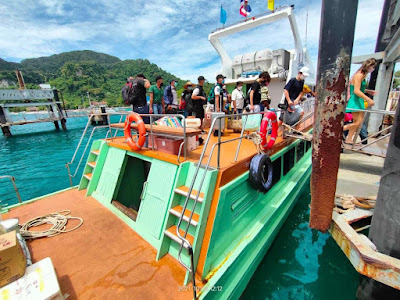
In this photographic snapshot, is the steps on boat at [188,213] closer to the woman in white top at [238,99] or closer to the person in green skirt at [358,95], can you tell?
the person in green skirt at [358,95]

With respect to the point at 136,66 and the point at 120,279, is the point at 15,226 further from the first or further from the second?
the point at 136,66

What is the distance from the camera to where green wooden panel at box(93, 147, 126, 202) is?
4176 millimetres

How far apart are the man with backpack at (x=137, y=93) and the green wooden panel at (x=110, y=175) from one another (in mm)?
1319

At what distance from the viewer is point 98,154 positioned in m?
4.89

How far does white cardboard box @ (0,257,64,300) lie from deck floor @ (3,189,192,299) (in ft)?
1.36

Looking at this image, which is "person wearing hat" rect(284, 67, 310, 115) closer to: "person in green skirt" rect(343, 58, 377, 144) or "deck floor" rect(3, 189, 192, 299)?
"person in green skirt" rect(343, 58, 377, 144)

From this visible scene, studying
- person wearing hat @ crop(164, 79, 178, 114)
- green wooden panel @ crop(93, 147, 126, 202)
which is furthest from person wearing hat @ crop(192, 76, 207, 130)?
green wooden panel @ crop(93, 147, 126, 202)

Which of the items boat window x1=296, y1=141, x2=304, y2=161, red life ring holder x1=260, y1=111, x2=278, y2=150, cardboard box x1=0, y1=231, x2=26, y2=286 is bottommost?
boat window x1=296, y1=141, x2=304, y2=161

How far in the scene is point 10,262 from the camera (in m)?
2.03

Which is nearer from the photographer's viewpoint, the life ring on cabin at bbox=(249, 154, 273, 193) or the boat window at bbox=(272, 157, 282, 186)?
the life ring on cabin at bbox=(249, 154, 273, 193)

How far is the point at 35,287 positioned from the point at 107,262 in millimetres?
874

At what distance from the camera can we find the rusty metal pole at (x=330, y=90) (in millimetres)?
2234

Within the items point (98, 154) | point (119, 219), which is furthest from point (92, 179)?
point (119, 219)

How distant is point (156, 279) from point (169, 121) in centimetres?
309
